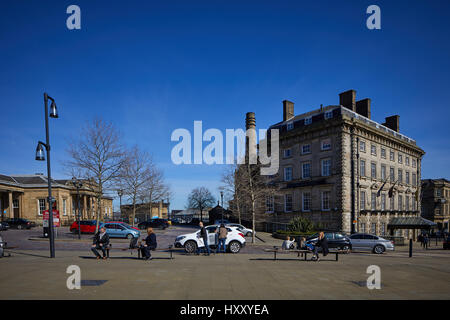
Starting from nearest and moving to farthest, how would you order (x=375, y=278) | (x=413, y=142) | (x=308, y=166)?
(x=375, y=278) → (x=308, y=166) → (x=413, y=142)

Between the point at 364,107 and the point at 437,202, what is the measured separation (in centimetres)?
4705

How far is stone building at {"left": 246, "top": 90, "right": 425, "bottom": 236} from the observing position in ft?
118

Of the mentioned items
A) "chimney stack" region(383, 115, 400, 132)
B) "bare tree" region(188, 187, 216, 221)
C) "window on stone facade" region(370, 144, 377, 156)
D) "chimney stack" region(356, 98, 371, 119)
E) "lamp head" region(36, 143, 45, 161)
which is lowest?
"bare tree" region(188, 187, 216, 221)

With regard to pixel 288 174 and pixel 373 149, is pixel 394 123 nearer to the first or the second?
pixel 373 149

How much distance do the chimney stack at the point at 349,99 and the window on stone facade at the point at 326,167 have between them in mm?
9350

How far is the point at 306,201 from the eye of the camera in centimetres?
3903

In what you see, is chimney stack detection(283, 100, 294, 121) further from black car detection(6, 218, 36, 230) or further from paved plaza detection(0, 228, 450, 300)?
black car detection(6, 218, 36, 230)

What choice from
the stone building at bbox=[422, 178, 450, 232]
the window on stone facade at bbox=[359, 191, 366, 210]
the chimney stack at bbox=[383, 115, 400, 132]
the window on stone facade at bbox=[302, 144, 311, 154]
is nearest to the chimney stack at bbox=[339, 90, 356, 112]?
the window on stone facade at bbox=[302, 144, 311, 154]

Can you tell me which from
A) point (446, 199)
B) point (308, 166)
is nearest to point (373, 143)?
point (308, 166)

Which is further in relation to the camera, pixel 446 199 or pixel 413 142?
pixel 446 199

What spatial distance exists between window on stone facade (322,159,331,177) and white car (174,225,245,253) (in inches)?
883
